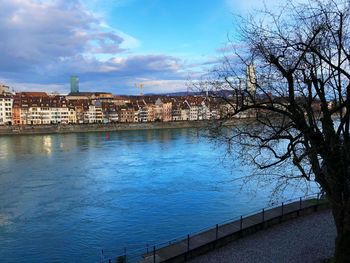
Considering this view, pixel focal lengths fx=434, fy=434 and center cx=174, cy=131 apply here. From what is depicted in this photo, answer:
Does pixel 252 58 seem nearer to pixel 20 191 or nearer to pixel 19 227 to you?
pixel 19 227

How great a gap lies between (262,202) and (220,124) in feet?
33.6

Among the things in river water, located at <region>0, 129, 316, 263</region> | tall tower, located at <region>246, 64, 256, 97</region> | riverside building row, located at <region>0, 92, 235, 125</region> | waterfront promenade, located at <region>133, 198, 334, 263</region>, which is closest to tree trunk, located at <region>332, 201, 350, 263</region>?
river water, located at <region>0, 129, 316, 263</region>

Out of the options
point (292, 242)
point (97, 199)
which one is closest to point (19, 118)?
point (97, 199)

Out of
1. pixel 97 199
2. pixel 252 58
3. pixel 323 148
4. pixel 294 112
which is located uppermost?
pixel 252 58

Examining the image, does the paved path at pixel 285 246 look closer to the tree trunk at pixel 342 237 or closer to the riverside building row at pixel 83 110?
the tree trunk at pixel 342 237

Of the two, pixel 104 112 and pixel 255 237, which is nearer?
pixel 255 237

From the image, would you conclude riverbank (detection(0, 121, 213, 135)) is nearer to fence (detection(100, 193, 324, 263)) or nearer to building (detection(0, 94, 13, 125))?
building (detection(0, 94, 13, 125))

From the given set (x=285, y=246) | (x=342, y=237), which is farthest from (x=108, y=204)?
(x=342, y=237)

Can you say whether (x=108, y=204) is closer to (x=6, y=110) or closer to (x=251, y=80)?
(x=251, y=80)

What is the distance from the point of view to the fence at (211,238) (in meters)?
8.18

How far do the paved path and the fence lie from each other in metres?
0.16

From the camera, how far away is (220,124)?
6082mm

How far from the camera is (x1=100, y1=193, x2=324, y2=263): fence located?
8180 millimetres

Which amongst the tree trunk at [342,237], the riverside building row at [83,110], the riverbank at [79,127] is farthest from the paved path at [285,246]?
the riverside building row at [83,110]
